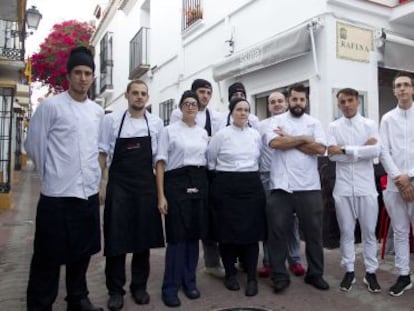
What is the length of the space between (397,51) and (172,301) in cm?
503

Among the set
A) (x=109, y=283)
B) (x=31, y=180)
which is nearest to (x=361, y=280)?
(x=109, y=283)

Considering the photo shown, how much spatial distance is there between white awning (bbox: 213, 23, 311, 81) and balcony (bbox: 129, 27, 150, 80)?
5124mm

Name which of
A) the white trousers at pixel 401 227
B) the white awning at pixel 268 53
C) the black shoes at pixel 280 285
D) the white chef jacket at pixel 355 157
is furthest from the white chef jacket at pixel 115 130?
the white awning at pixel 268 53

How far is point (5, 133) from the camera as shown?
36.4 ft

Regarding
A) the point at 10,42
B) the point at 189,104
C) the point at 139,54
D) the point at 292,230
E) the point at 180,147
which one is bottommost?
the point at 292,230

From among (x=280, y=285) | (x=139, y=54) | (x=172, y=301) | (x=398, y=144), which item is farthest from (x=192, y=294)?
(x=139, y=54)

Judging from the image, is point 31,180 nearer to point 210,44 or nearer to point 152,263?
point 210,44

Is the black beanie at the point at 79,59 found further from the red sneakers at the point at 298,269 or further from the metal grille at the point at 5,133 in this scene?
the metal grille at the point at 5,133

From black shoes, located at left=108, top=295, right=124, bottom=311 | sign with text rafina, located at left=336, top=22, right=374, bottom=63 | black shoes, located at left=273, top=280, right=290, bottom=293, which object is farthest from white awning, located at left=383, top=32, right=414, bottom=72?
Answer: black shoes, located at left=108, top=295, right=124, bottom=311

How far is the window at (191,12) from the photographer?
978 centimetres

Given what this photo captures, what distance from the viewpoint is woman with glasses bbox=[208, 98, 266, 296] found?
173 inches

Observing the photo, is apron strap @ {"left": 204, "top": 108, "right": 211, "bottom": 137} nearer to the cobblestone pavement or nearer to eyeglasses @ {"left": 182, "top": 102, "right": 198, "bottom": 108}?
eyeglasses @ {"left": 182, "top": 102, "right": 198, "bottom": 108}

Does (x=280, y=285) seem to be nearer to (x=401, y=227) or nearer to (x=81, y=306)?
(x=401, y=227)

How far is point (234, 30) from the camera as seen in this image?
844cm
